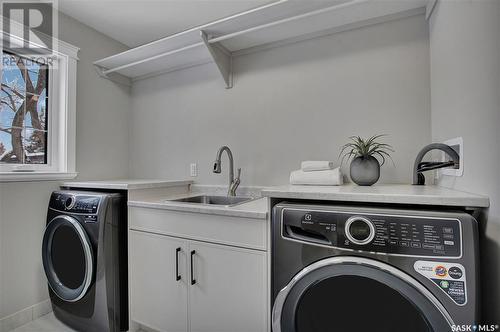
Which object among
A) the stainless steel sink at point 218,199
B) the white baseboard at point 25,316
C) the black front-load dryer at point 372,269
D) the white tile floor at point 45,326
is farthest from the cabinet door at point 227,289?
the white baseboard at point 25,316

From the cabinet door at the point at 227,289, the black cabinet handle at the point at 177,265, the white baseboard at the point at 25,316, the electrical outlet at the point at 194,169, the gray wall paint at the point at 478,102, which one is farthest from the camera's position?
the electrical outlet at the point at 194,169

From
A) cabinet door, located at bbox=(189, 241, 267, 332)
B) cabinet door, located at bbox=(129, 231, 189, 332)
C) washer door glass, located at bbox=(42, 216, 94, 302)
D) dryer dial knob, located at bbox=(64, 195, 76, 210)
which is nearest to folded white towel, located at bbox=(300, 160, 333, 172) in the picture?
cabinet door, located at bbox=(189, 241, 267, 332)

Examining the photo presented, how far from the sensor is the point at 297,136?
182cm

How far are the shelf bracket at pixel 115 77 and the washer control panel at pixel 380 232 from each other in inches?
89.7

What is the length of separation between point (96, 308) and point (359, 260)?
5.40 feet

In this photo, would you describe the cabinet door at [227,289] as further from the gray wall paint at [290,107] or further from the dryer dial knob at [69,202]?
the dryer dial knob at [69,202]

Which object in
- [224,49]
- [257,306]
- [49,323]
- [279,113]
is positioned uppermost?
[224,49]

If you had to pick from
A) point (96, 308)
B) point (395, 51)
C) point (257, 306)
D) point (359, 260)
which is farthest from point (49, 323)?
point (395, 51)

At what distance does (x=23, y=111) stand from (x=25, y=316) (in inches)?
59.7

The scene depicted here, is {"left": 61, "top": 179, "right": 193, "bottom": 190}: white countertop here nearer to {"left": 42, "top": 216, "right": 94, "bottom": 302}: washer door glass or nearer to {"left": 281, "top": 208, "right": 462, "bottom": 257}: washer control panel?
{"left": 42, "top": 216, "right": 94, "bottom": 302}: washer door glass

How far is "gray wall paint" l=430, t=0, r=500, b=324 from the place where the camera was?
0.72m

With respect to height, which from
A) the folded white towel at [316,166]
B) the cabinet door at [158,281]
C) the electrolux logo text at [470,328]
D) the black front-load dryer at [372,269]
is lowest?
the cabinet door at [158,281]

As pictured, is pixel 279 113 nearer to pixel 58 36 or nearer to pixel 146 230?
pixel 146 230

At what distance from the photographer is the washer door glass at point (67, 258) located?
5.02 feet
